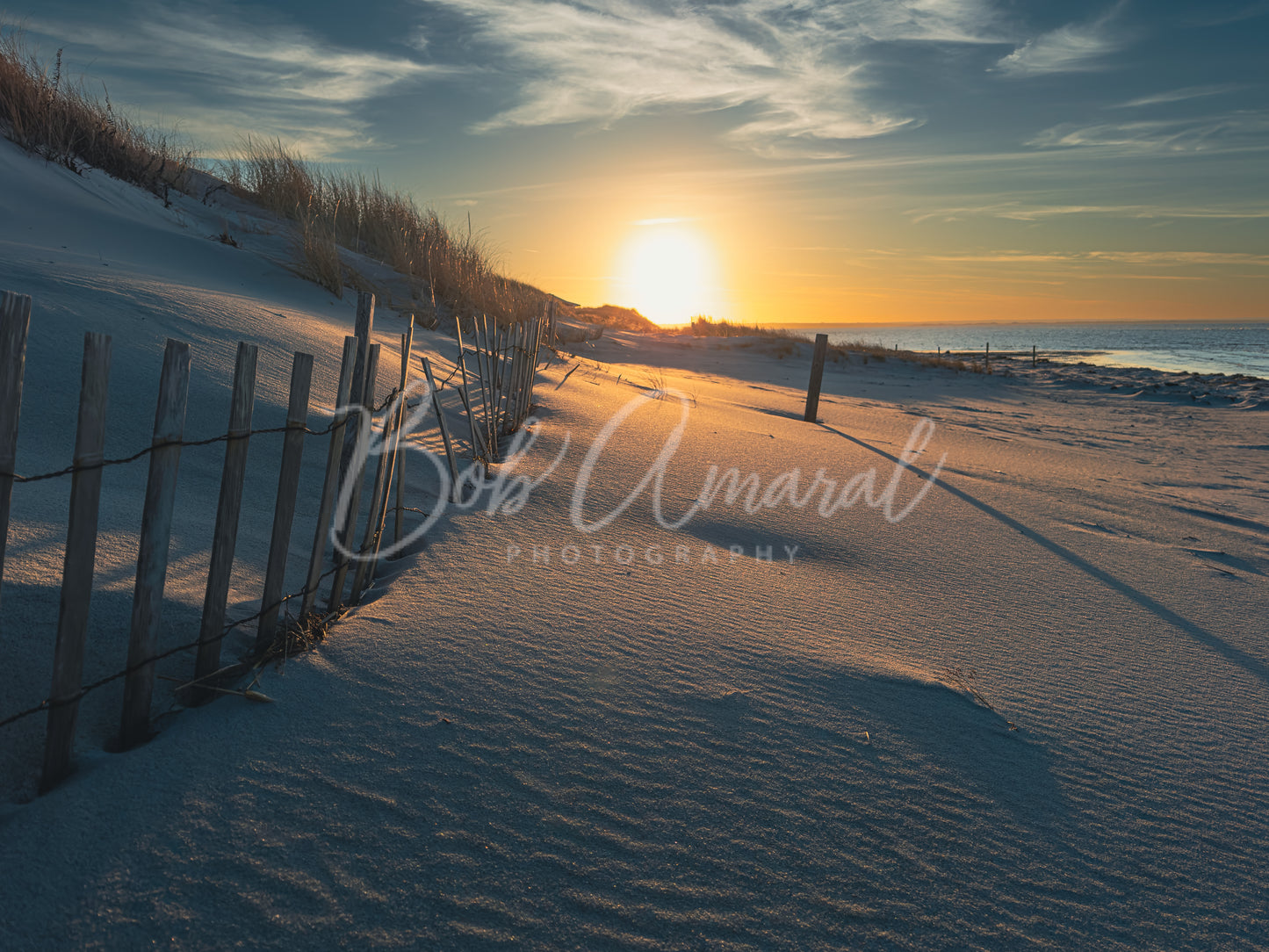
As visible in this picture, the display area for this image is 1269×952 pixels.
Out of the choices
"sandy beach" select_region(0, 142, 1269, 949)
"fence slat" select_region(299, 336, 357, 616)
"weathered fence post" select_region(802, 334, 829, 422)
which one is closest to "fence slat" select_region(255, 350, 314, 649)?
"fence slat" select_region(299, 336, 357, 616)

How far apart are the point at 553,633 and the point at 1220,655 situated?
285 centimetres

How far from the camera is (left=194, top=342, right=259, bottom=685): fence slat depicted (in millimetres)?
1687

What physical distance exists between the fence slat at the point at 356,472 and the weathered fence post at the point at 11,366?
33.8 inches

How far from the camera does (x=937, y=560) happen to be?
3.74m

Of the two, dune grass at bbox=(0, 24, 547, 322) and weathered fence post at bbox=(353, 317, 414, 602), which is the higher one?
dune grass at bbox=(0, 24, 547, 322)

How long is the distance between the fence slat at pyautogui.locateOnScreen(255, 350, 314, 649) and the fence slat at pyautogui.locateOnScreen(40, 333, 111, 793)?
41 cm

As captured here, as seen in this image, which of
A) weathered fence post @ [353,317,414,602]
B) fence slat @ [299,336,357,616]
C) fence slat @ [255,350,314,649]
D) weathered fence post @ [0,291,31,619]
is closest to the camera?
weathered fence post @ [0,291,31,619]

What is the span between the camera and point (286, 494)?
1.89 meters

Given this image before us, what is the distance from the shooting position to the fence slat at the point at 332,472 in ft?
6.50

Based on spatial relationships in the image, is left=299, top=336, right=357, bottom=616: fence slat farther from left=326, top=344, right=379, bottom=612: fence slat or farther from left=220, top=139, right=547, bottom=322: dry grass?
left=220, top=139, right=547, bottom=322: dry grass

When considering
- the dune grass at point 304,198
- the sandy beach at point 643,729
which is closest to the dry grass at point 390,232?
the dune grass at point 304,198

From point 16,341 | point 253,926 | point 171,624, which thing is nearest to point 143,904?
point 253,926

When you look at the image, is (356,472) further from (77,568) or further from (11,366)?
(11,366)

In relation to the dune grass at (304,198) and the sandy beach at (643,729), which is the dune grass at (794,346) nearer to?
the dune grass at (304,198)
